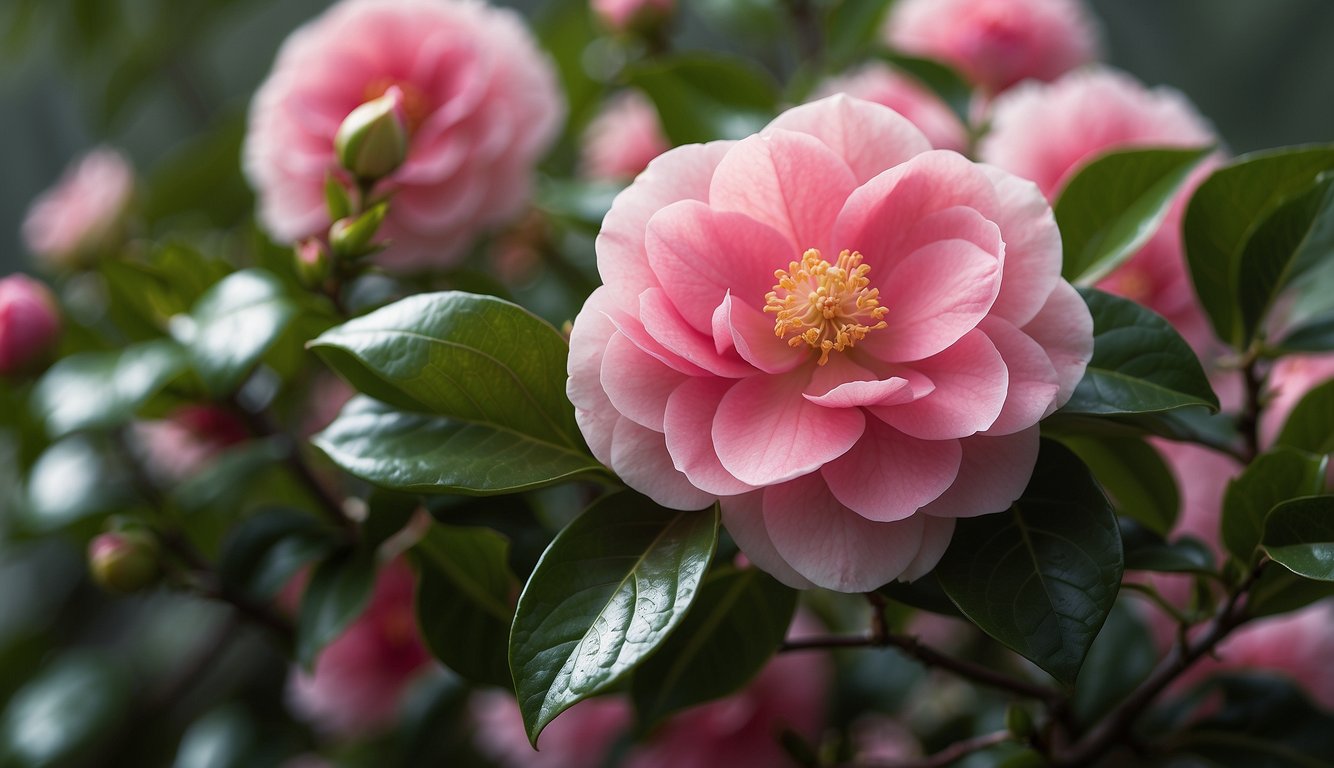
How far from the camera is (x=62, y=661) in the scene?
1139mm

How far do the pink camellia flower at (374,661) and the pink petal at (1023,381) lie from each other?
0.55 m

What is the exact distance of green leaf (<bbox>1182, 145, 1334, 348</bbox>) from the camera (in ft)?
1.77

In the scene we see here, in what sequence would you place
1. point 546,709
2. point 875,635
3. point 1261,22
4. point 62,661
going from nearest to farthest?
point 546,709, point 875,635, point 62,661, point 1261,22

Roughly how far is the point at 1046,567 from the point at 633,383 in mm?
184

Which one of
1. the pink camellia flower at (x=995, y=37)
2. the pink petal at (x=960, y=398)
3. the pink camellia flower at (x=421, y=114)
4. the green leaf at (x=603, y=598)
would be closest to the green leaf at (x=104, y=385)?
the pink camellia flower at (x=421, y=114)

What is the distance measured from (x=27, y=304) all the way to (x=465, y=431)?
0.47m

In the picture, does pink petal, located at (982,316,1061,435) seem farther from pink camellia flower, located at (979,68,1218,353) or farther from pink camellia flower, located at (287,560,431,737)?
pink camellia flower, located at (287,560,431,737)

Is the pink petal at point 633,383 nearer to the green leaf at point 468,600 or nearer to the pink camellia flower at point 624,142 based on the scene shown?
the green leaf at point 468,600

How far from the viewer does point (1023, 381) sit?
0.42 meters

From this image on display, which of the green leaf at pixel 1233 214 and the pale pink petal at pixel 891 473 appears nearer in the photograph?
the pale pink petal at pixel 891 473

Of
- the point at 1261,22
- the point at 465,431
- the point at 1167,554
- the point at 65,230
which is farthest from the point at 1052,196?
the point at 1261,22

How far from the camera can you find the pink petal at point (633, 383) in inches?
16.7

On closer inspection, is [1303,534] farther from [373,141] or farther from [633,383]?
[373,141]

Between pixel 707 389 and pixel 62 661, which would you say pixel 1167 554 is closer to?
pixel 707 389
